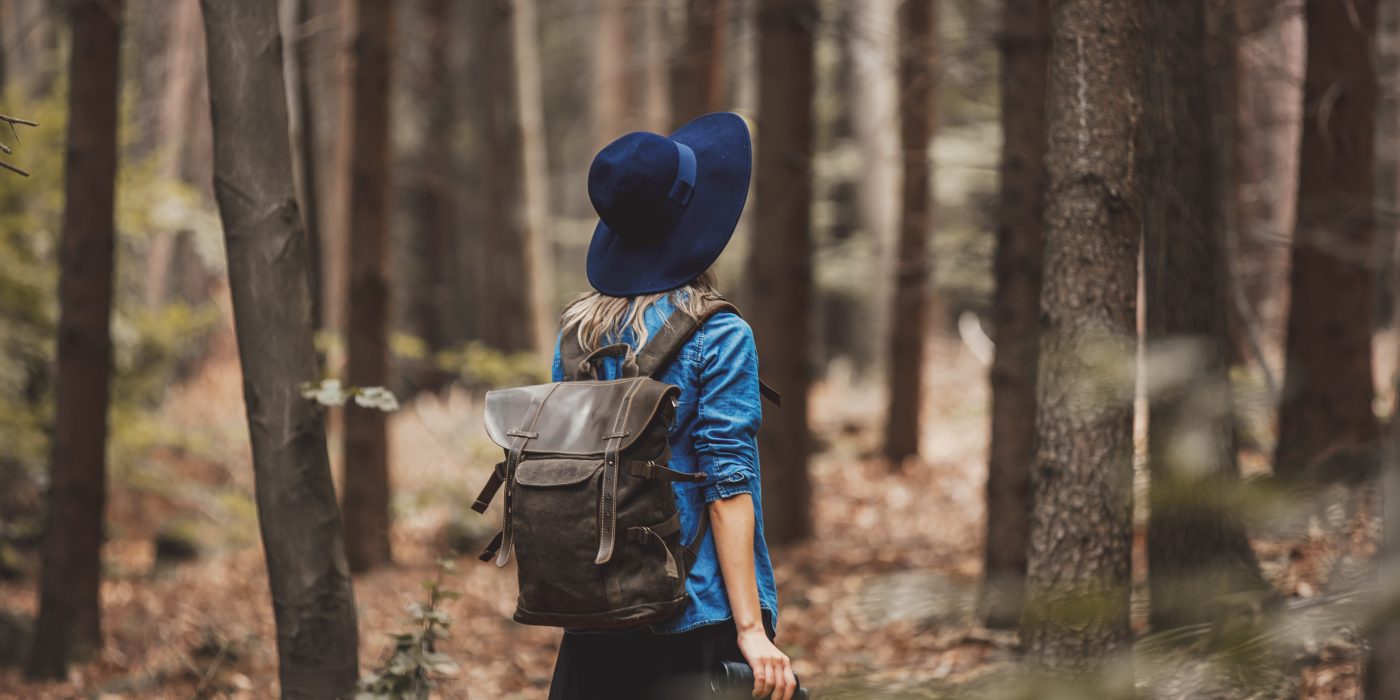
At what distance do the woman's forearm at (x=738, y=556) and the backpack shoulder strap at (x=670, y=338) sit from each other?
29 cm

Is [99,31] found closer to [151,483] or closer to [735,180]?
[735,180]

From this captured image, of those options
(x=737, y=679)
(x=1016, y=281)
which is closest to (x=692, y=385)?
(x=737, y=679)

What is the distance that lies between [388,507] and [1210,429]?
886 cm

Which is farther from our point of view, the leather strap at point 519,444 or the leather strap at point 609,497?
the leather strap at point 519,444

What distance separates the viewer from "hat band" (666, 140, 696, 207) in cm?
305

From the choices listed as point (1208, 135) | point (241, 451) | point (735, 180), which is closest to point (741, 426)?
point (735, 180)

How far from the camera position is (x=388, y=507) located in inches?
384

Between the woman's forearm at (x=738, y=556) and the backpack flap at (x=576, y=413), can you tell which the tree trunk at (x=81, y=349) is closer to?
the backpack flap at (x=576, y=413)

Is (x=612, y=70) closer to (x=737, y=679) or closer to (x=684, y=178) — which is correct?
(x=684, y=178)

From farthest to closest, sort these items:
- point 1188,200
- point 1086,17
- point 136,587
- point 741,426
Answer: point 136,587 < point 1188,200 < point 1086,17 < point 741,426

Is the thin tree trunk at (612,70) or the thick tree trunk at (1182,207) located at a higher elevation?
the thin tree trunk at (612,70)

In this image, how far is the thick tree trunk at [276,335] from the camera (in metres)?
4.08

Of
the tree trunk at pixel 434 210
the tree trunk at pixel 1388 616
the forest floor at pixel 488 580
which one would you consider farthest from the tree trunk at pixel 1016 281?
the tree trunk at pixel 434 210

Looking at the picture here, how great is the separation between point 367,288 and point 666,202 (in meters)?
7.03
